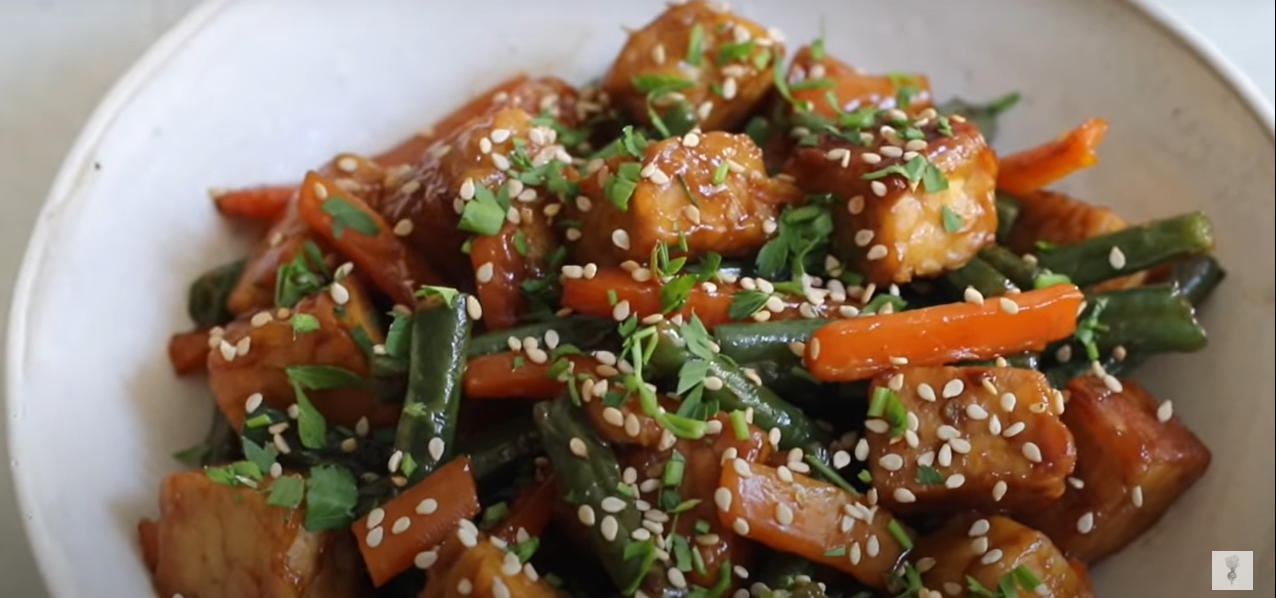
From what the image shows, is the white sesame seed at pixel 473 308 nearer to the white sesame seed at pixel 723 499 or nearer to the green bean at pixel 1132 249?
the white sesame seed at pixel 723 499

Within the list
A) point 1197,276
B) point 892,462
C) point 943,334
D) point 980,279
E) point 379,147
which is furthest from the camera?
point 379,147

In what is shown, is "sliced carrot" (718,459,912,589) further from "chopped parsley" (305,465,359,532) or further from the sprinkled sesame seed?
"chopped parsley" (305,465,359,532)

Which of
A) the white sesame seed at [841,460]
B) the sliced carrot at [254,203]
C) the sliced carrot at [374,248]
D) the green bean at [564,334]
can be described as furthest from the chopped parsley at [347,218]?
the white sesame seed at [841,460]

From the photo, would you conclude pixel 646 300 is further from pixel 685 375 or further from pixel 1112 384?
pixel 1112 384

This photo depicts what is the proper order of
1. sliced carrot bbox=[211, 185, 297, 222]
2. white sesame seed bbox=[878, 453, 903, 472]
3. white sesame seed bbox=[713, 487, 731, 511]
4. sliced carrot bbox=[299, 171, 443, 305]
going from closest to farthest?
white sesame seed bbox=[713, 487, 731, 511]
white sesame seed bbox=[878, 453, 903, 472]
sliced carrot bbox=[299, 171, 443, 305]
sliced carrot bbox=[211, 185, 297, 222]

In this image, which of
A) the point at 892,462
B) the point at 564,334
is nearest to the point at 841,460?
the point at 892,462

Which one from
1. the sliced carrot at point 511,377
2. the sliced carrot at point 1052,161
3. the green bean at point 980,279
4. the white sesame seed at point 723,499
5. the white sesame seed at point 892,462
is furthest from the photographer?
the sliced carrot at point 1052,161

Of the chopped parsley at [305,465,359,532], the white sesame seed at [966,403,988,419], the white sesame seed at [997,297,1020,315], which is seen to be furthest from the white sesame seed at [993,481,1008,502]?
the chopped parsley at [305,465,359,532]
